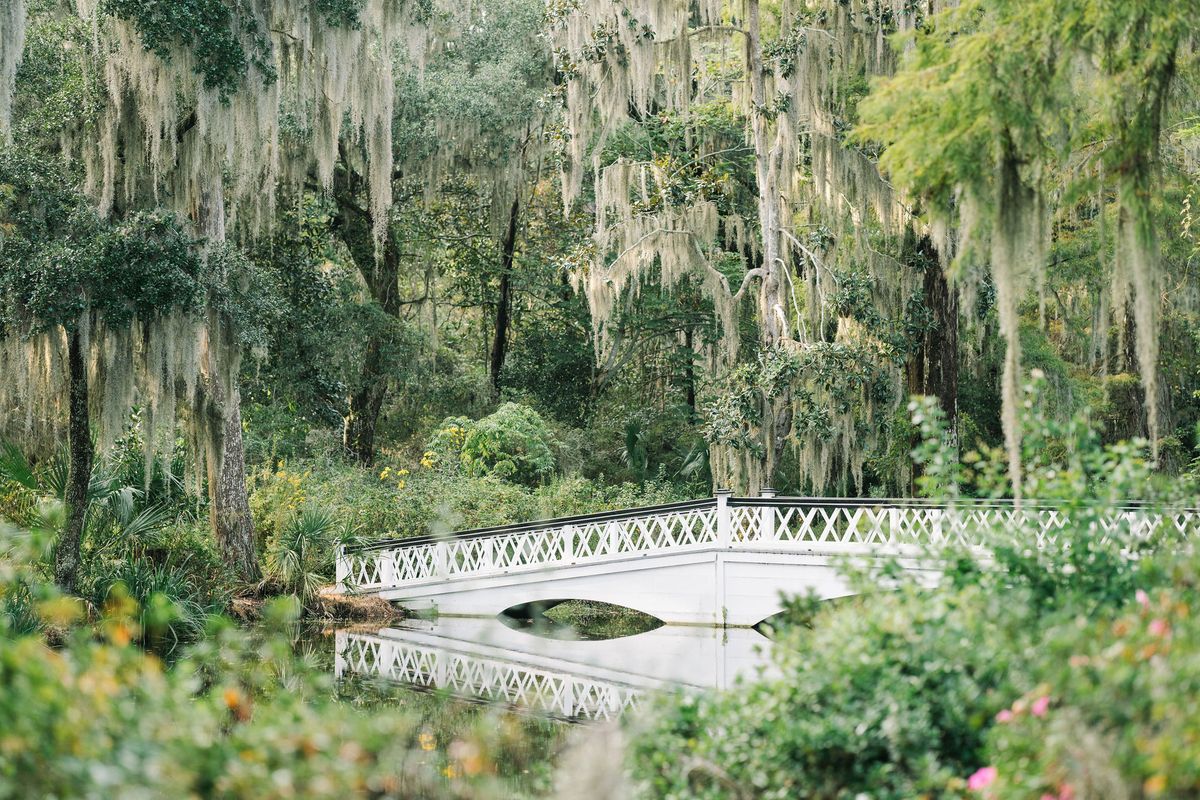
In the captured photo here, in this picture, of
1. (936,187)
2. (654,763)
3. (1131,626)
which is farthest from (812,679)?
(936,187)

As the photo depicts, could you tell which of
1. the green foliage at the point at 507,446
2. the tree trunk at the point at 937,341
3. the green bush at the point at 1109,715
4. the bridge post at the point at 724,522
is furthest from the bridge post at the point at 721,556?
the green bush at the point at 1109,715

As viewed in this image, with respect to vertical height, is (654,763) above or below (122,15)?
below

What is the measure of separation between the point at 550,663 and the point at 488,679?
1.48m

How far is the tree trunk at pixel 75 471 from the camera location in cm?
1420

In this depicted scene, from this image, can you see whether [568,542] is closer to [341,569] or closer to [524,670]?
[341,569]

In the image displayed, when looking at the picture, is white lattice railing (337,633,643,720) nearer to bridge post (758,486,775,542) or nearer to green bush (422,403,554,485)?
bridge post (758,486,775,542)

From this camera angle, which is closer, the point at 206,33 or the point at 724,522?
the point at 206,33

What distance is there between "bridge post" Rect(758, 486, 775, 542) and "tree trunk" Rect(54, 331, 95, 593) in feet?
28.3

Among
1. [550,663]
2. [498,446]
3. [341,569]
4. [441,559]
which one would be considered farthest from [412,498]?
[550,663]

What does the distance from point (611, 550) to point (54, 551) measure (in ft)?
23.9

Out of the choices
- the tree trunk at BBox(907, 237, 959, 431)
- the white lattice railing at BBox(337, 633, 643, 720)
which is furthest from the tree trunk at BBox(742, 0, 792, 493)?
the white lattice railing at BBox(337, 633, 643, 720)

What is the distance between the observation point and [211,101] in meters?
14.4

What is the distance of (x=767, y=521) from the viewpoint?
16875 mm

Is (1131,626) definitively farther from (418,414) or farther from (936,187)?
(418,414)
